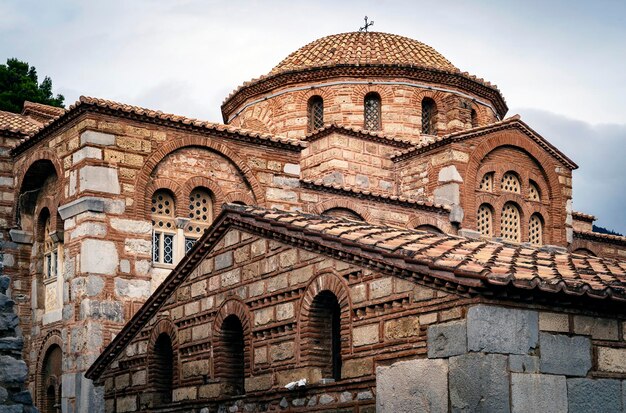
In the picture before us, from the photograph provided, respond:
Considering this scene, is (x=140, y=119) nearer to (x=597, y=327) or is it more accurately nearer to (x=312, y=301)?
(x=312, y=301)

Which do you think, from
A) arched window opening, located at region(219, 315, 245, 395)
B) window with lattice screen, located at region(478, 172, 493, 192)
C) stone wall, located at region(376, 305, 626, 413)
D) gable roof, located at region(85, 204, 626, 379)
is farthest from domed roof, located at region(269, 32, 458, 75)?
stone wall, located at region(376, 305, 626, 413)

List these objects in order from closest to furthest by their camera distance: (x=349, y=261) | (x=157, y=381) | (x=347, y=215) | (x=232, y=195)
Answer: (x=349, y=261)
(x=157, y=381)
(x=232, y=195)
(x=347, y=215)

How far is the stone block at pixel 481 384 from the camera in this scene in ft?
25.5

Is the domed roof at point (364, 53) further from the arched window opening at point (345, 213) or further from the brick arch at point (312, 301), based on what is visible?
the brick arch at point (312, 301)

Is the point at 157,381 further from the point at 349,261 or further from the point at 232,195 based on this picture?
the point at 232,195

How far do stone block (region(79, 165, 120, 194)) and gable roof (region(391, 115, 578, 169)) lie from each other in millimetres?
7241

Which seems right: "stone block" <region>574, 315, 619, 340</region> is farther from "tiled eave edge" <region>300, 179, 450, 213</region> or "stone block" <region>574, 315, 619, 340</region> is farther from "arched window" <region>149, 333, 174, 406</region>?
"tiled eave edge" <region>300, 179, 450, 213</region>

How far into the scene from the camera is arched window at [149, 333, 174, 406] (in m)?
12.1

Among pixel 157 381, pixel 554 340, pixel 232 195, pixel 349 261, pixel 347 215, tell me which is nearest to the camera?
pixel 554 340

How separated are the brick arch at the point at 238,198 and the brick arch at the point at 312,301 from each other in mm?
7639

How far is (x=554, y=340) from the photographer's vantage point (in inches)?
324

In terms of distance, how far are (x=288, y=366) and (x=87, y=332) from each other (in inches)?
248

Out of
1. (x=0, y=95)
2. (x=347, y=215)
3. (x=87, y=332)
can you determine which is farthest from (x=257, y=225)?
(x=0, y=95)

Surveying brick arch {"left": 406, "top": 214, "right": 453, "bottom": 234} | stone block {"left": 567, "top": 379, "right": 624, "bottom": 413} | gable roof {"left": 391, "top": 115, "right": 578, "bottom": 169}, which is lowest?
stone block {"left": 567, "top": 379, "right": 624, "bottom": 413}
